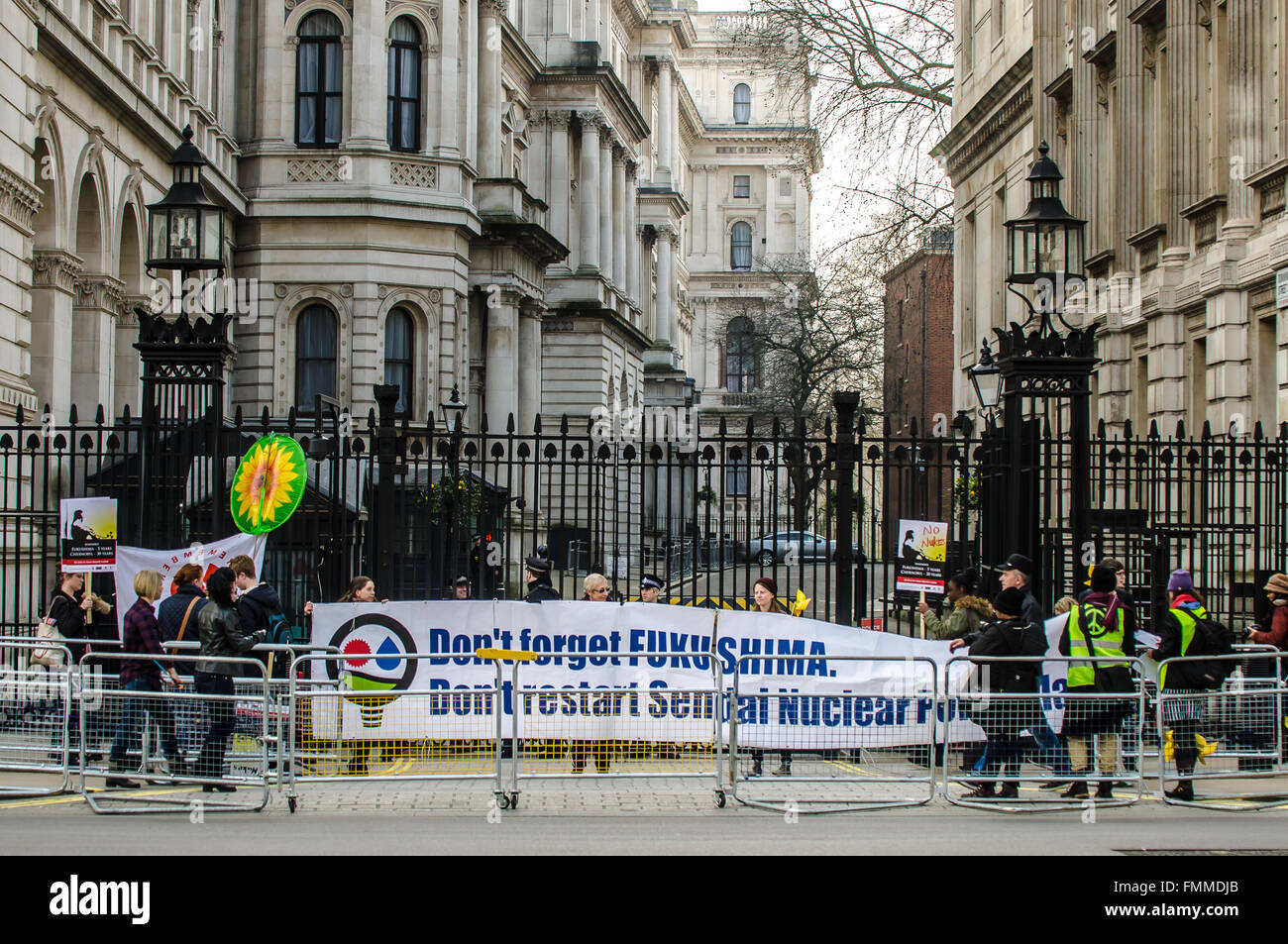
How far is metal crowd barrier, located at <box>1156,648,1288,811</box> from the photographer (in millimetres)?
11852

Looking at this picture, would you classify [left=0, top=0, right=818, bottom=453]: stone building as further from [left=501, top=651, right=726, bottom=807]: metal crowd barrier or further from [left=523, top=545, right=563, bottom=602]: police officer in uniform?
[left=501, top=651, right=726, bottom=807]: metal crowd barrier

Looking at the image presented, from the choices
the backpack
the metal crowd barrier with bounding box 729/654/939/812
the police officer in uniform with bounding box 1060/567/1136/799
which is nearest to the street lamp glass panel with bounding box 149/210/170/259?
the metal crowd barrier with bounding box 729/654/939/812

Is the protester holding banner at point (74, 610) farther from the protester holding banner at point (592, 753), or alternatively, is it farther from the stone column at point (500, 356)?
the stone column at point (500, 356)

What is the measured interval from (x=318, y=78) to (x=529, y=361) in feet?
43.9

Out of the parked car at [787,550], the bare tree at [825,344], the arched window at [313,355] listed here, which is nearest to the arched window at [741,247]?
the bare tree at [825,344]

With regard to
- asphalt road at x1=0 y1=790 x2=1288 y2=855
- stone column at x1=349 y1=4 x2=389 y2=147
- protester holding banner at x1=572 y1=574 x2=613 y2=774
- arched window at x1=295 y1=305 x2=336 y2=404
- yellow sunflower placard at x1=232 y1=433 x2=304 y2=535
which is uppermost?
stone column at x1=349 y1=4 x2=389 y2=147

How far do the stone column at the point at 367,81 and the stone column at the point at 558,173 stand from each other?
19851 mm

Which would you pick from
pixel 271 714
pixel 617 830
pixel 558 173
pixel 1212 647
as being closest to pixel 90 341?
pixel 271 714

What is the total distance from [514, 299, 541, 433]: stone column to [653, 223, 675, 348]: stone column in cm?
3247

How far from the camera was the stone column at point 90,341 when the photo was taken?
2458cm

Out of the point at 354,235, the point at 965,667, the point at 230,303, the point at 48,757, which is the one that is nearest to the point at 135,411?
the point at 230,303

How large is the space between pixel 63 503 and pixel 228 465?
23.3 feet

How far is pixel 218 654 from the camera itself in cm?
1202
